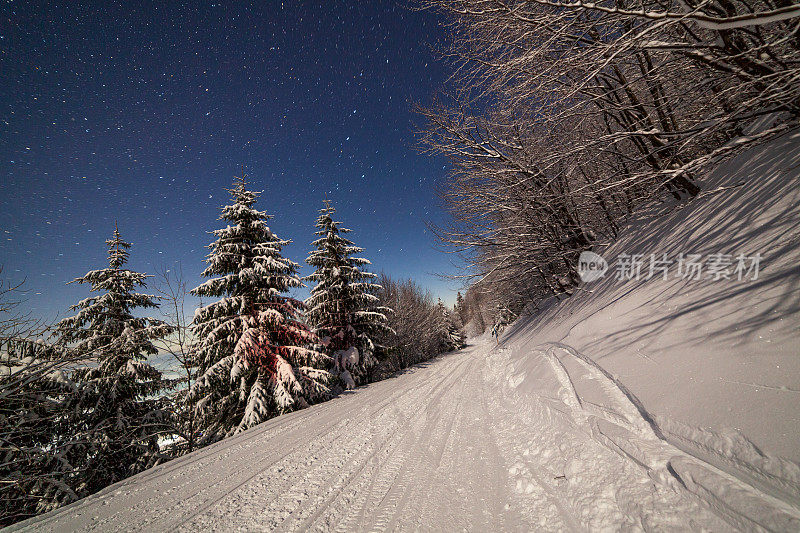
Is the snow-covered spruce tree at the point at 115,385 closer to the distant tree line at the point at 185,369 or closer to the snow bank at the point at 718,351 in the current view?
the distant tree line at the point at 185,369

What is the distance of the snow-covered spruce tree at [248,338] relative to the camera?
755 centimetres

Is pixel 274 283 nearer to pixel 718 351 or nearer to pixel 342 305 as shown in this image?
pixel 342 305

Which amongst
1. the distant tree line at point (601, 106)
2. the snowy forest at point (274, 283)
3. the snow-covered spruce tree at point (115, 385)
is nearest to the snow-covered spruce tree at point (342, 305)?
the snowy forest at point (274, 283)

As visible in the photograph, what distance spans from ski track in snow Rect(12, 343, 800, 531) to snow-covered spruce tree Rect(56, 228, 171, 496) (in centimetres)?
574

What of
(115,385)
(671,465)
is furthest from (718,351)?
(115,385)

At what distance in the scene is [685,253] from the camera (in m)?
3.52

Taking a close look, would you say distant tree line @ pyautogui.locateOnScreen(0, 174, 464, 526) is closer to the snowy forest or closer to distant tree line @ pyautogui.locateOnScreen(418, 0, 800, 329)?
the snowy forest

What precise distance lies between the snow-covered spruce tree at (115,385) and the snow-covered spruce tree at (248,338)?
1244mm

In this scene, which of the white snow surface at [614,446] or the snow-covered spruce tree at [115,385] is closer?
the white snow surface at [614,446]

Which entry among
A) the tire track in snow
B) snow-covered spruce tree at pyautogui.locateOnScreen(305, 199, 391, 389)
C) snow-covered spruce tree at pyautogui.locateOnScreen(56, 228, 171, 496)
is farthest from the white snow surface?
snow-covered spruce tree at pyautogui.locateOnScreen(305, 199, 391, 389)

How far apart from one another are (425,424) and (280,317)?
584 centimetres

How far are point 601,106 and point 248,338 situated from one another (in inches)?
405

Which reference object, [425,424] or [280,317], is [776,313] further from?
[280,317]

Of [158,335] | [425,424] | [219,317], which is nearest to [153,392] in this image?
[158,335]
